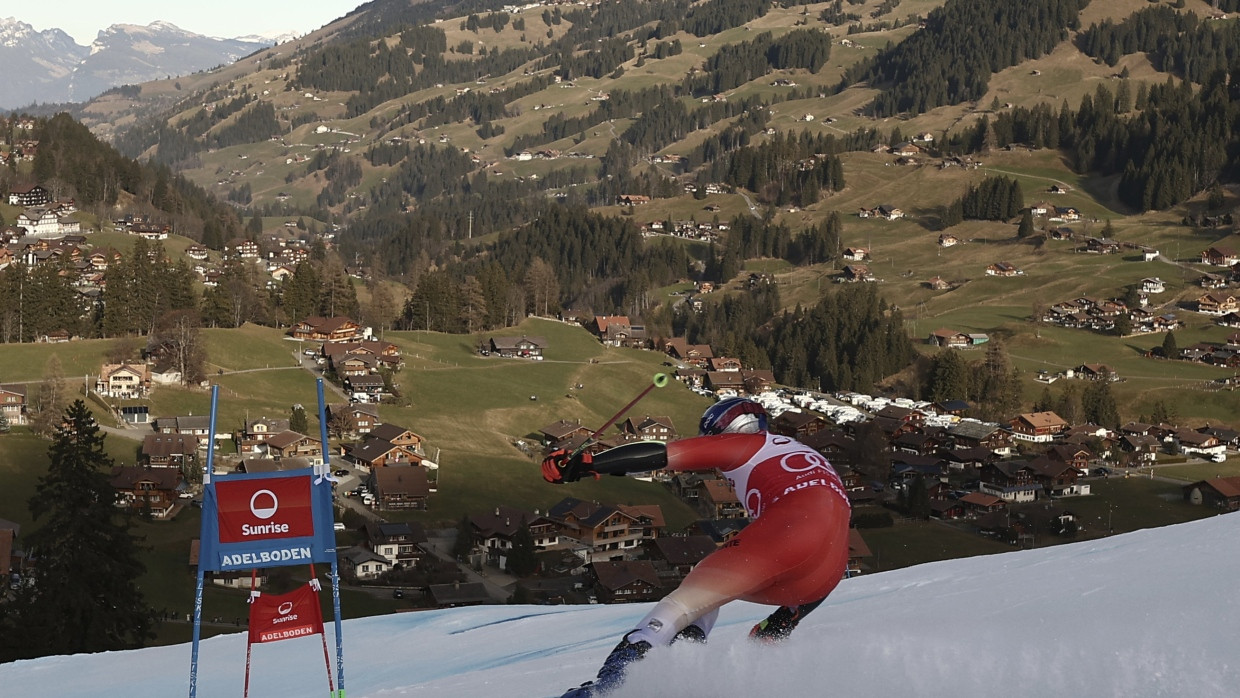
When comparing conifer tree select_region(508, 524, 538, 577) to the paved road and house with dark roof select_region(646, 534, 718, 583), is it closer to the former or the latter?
the paved road

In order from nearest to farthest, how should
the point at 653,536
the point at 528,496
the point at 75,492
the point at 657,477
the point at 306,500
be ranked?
the point at 306,500, the point at 75,492, the point at 653,536, the point at 528,496, the point at 657,477

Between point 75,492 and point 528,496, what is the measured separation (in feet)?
178

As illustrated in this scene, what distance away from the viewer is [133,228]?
18725 cm

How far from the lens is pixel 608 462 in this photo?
8578 millimetres

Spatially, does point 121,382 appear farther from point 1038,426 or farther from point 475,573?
point 1038,426

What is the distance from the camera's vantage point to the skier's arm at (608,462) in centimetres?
855

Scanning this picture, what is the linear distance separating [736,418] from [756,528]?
1.10 m

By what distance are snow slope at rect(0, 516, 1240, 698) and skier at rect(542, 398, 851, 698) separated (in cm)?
22

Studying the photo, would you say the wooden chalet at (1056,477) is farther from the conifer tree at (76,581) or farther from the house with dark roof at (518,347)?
the conifer tree at (76,581)

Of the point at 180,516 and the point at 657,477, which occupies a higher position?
the point at 180,516

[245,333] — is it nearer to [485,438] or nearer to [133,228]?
[485,438]

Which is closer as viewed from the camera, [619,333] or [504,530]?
[504,530]

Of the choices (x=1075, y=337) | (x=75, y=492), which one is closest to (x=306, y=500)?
(x=75, y=492)

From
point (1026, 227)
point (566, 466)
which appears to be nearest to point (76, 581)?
point (566, 466)
